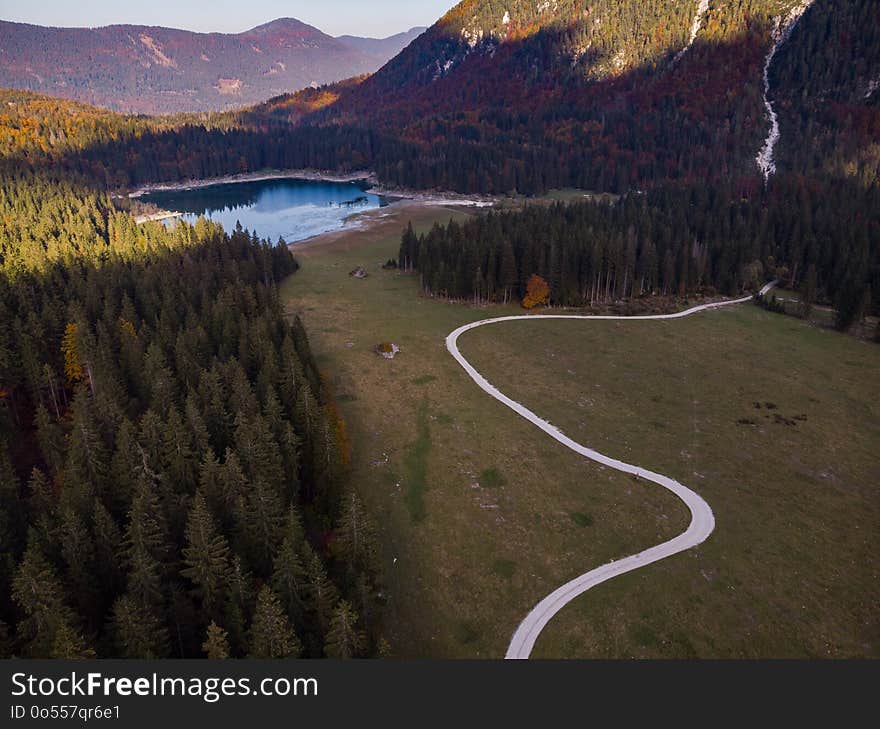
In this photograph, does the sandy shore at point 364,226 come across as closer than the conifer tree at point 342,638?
No

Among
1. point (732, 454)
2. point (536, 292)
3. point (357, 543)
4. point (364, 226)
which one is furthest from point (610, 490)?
point (364, 226)

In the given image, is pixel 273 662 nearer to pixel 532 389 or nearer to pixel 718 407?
pixel 532 389

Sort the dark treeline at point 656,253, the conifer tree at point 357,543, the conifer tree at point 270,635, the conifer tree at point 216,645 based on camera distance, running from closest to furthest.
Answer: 1. the conifer tree at point 216,645
2. the conifer tree at point 270,635
3. the conifer tree at point 357,543
4. the dark treeline at point 656,253

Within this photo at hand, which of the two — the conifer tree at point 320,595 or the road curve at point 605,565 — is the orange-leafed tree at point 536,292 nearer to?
the road curve at point 605,565

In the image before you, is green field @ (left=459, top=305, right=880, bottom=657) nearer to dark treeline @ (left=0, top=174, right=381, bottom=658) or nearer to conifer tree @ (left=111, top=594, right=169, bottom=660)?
dark treeline @ (left=0, top=174, right=381, bottom=658)

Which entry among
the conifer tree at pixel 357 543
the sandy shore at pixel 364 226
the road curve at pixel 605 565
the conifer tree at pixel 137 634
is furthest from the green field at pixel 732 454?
the sandy shore at pixel 364 226

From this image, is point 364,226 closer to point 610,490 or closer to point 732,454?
point 732,454

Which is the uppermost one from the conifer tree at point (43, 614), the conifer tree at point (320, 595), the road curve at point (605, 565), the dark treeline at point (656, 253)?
the dark treeline at point (656, 253)
